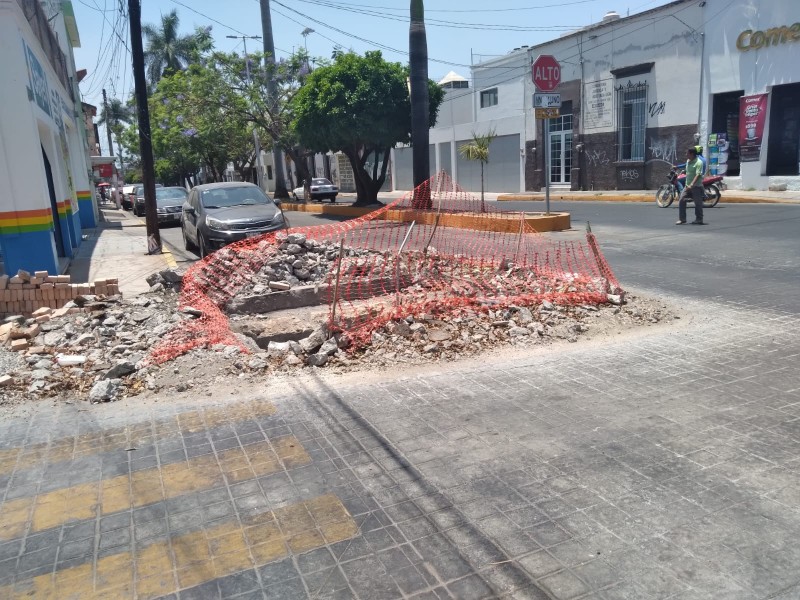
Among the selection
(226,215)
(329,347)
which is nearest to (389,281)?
(329,347)

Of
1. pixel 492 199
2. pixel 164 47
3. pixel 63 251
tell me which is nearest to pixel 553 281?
pixel 63 251

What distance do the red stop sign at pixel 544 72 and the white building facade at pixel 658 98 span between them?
3.05m

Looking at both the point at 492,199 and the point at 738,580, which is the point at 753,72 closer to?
the point at 492,199

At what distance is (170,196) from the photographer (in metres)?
24.7

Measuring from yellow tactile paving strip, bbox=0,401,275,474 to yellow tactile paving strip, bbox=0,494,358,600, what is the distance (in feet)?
4.98

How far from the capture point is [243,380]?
231 inches

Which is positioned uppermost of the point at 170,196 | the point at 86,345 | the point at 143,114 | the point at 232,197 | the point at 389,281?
the point at 143,114

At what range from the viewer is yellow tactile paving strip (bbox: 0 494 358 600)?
9.90 ft

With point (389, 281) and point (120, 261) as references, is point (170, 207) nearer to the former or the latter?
point (120, 261)

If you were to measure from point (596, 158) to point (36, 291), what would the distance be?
24677mm

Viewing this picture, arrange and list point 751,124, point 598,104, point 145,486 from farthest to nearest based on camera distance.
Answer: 1. point 598,104
2. point 751,124
3. point 145,486

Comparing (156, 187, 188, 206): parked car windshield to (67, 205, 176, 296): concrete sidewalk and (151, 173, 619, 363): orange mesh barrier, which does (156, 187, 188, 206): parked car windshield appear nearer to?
(67, 205, 176, 296): concrete sidewalk

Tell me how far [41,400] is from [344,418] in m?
2.84

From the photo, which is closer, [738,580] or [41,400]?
[738,580]
